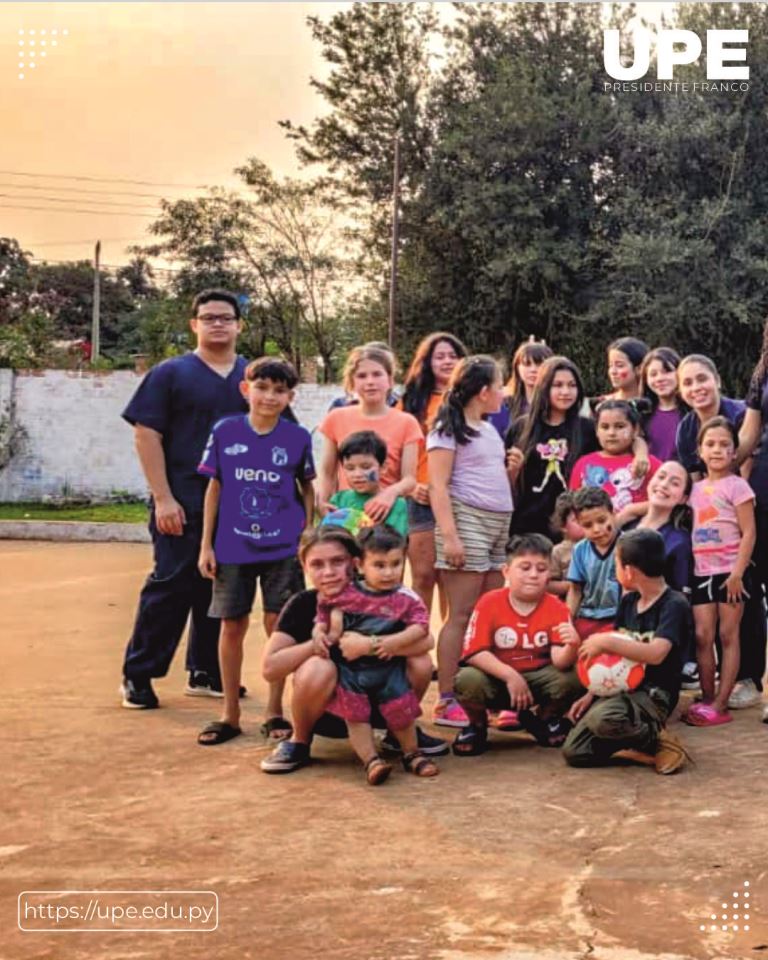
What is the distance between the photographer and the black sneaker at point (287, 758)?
4.05 m

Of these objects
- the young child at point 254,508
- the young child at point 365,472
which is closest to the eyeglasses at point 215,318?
the young child at point 254,508

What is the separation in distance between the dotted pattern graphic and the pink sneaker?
6.29 feet

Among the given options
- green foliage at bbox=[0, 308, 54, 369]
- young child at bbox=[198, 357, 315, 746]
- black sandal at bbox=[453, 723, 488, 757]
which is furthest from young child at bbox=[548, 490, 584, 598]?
green foliage at bbox=[0, 308, 54, 369]

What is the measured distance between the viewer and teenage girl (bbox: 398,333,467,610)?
5.27m

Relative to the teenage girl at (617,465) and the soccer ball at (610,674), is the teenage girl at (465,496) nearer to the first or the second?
the teenage girl at (617,465)

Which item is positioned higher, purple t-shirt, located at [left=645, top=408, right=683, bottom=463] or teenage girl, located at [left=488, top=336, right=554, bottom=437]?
teenage girl, located at [left=488, top=336, right=554, bottom=437]

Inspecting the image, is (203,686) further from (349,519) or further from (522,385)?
(522,385)

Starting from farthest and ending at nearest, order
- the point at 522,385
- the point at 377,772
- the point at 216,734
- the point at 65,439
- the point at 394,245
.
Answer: the point at 394,245
the point at 65,439
the point at 522,385
the point at 216,734
the point at 377,772

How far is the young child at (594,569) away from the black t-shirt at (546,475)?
558 mm

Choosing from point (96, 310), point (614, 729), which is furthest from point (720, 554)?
point (96, 310)

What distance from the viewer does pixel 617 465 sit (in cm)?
505

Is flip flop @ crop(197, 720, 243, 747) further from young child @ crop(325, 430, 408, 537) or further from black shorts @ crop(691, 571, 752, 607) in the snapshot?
black shorts @ crop(691, 571, 752, 607)

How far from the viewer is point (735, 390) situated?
2283 centimetres

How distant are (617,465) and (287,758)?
1.89 m
